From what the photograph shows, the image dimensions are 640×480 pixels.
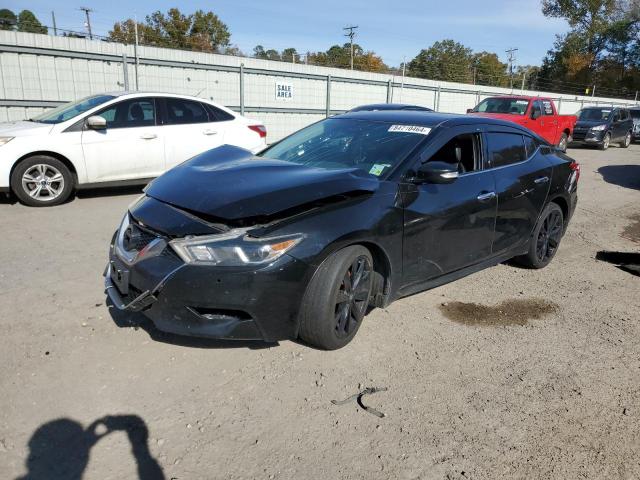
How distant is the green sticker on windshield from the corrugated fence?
1044cm

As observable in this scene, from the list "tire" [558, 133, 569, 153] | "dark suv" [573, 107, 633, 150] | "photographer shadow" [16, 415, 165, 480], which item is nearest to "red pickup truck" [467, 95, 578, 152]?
"tire" [558, 133, 569, 153]

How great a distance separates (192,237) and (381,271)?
1.36 meters

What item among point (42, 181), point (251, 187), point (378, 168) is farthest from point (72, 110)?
point (378, 168)

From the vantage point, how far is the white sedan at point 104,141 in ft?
22.6

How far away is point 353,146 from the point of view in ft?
13.2

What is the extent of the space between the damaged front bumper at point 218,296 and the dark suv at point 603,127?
64.1ft

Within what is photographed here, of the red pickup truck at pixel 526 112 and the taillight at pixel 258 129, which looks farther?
the red pickup truck at pixel 526 112

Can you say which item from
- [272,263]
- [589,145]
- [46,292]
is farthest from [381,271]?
[589,145]

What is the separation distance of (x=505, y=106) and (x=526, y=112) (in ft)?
2.10

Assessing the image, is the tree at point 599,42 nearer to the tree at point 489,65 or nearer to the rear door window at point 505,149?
the tree at point 489,65

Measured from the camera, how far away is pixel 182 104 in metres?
8.23

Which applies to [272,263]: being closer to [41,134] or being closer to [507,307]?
[507,307]

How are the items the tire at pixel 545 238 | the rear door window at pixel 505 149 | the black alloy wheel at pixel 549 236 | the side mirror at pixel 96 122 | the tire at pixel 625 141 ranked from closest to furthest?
the rear door window at pixel 505 149 → the tire at pixel 545 238 → the black alloy wheel at pixel 549 236 → the side mirror at pixel 96 122 → the tire at pixel 625 141

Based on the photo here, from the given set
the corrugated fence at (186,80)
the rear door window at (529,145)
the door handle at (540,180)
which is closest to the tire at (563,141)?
the corrugated fence at (186,80)
